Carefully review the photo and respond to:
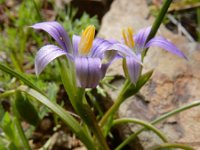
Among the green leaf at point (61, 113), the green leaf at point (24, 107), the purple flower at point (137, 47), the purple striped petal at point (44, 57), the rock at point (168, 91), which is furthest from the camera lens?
the rock at point (168, 91)

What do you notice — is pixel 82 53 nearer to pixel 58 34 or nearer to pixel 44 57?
pixel 58 34

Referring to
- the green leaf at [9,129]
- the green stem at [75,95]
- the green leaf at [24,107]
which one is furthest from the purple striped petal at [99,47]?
the green leaf at [9,129]

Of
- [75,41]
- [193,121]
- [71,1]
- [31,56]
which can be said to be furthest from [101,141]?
[71,1]

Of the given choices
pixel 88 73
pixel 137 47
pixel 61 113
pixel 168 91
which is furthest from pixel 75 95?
pixel 168 91

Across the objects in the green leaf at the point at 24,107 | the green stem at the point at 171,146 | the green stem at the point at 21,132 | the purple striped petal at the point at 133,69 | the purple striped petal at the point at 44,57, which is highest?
the purple striped petal at the point at 44,57

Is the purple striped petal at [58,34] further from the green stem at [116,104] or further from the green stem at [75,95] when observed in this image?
the green stem at [116,104]
